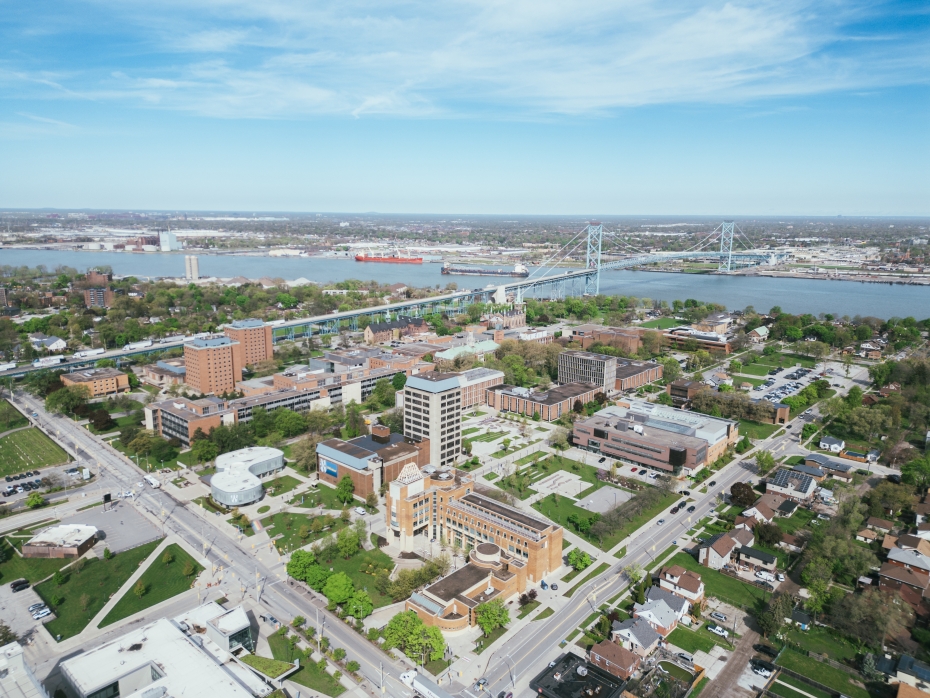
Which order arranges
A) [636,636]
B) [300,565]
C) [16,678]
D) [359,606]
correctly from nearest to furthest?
[16,678]
[636,636]
[359,606]
[300,565]

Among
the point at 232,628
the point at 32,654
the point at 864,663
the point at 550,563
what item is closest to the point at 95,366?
the point at 32,654

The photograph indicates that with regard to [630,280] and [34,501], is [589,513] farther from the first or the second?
[630,280]

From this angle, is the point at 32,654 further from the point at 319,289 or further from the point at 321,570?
the point at 319,289

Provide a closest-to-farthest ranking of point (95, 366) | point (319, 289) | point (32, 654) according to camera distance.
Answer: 1. point (32, 654)
2. point (95, 366)
3. point (319, 289)

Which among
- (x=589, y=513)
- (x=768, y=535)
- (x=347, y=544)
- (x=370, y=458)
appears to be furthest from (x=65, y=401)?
(x=768, y=535)

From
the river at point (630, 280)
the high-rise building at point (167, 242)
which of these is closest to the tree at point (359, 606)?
the river at point (630, 280)

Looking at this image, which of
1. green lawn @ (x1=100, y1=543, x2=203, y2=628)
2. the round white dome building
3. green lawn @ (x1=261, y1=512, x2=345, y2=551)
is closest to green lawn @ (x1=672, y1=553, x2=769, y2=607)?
green lawn @ (x1=261, y1=512, x2=345, y2=551)

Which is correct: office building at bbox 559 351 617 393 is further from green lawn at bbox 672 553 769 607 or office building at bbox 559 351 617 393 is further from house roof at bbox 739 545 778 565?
green lawn at bbox 672 553 769 607

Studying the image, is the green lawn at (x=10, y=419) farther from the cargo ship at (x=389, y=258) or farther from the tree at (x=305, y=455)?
the cargo ship at (x=389, y=258)
